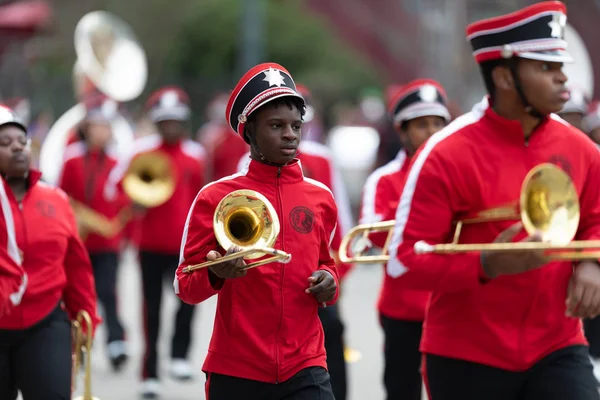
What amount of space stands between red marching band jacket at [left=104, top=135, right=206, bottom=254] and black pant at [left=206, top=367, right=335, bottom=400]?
4.87 meters

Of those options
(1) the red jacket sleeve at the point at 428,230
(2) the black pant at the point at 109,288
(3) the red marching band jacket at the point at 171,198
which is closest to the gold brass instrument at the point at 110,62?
(2) the black pant at the point at 109,288

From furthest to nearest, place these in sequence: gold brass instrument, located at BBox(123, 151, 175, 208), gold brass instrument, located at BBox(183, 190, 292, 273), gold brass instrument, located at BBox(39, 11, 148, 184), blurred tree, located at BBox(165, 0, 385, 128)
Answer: blurred tree, located at BBox(165, 0, 385, 128), gold brass instrument, located at BBox(39, 11, 148, 184), gold brass instrument, located at BBox(123, 151, 175, 208), gold brass instrument, located at BBox(183, 190, 292, 273)

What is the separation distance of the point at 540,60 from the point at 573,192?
54 cm

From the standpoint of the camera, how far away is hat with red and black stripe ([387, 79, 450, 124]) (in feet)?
23.6

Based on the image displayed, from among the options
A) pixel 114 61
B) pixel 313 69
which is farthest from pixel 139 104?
pixel 114 61

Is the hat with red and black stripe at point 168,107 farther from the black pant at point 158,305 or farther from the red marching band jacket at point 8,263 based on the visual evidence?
the red marching band jacket at point 8,263

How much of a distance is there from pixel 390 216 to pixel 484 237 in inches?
93.8

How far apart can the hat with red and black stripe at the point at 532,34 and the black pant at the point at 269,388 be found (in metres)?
1.53

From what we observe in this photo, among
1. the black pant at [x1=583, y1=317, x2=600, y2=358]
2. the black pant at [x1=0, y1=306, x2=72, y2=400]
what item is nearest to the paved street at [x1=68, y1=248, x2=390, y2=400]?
the black pant at [x1=583, y1=317, x2=600, y2=358]

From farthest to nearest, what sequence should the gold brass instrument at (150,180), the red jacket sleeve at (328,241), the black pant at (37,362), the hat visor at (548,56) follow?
the gold brass instrument at (150,180)
the black pant at (37,362)
the red jacket sleeve at (328,241)
the hat visor at (548,56)

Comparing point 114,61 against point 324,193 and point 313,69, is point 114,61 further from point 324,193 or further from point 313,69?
point 313,69

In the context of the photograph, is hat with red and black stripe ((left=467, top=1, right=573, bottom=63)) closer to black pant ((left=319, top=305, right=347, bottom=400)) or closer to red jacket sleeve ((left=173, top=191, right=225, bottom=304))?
red jacket sleeve ((left=173, top=191, right=225, bottom=304))

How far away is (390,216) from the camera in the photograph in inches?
270

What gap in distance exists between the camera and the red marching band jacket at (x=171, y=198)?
989 centimetres
